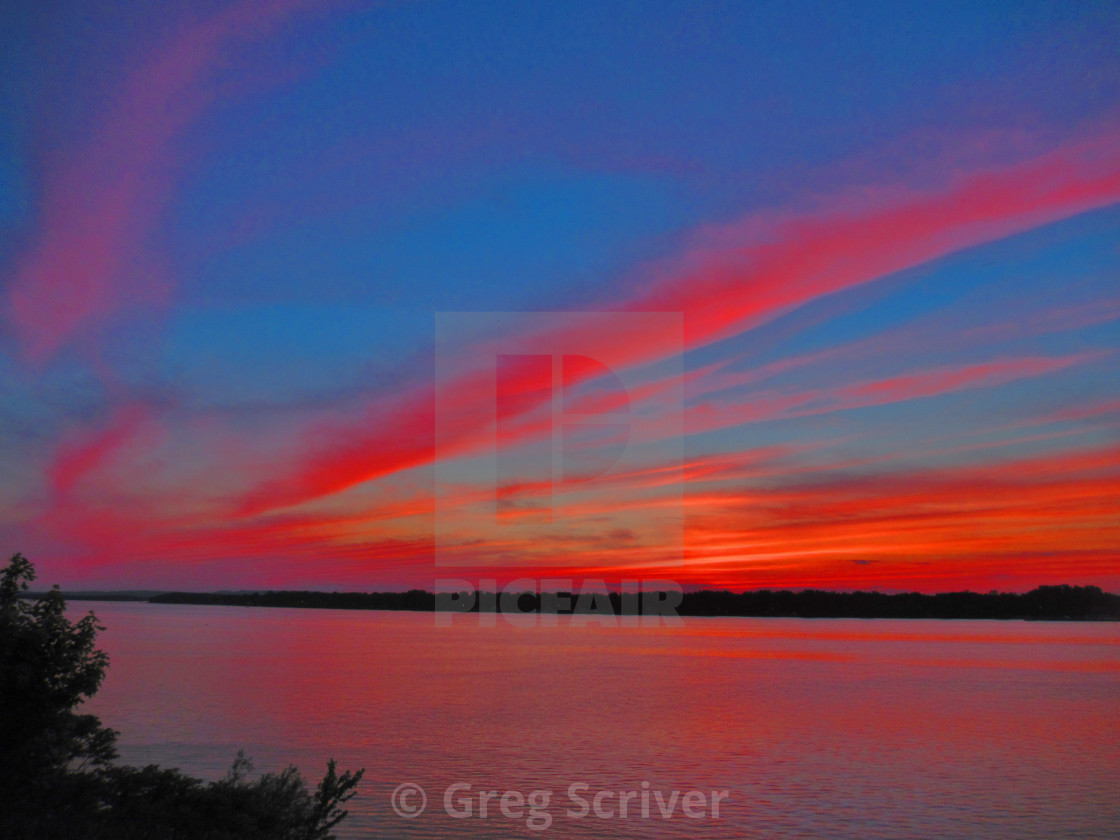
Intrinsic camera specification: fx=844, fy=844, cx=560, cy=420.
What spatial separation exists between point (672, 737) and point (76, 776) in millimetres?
24923

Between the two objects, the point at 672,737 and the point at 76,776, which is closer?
the point at 76,776

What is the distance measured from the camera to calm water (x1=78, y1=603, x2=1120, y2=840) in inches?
835

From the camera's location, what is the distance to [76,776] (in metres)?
11.7

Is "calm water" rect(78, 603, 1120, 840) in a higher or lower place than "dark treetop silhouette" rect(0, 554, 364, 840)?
lower

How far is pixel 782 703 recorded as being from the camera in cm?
4466

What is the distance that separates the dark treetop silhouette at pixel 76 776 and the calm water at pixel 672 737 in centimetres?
744

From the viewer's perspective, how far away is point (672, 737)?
108 ft

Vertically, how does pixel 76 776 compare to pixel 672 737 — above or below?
above

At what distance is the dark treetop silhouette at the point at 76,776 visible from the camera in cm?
1127

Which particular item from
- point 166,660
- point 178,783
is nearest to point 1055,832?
point 178,783

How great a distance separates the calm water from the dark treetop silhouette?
744cm

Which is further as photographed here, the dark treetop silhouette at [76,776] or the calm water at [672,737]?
the calm water at [672,737]

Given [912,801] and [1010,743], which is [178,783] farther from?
[1010,743]

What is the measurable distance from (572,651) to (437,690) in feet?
141
